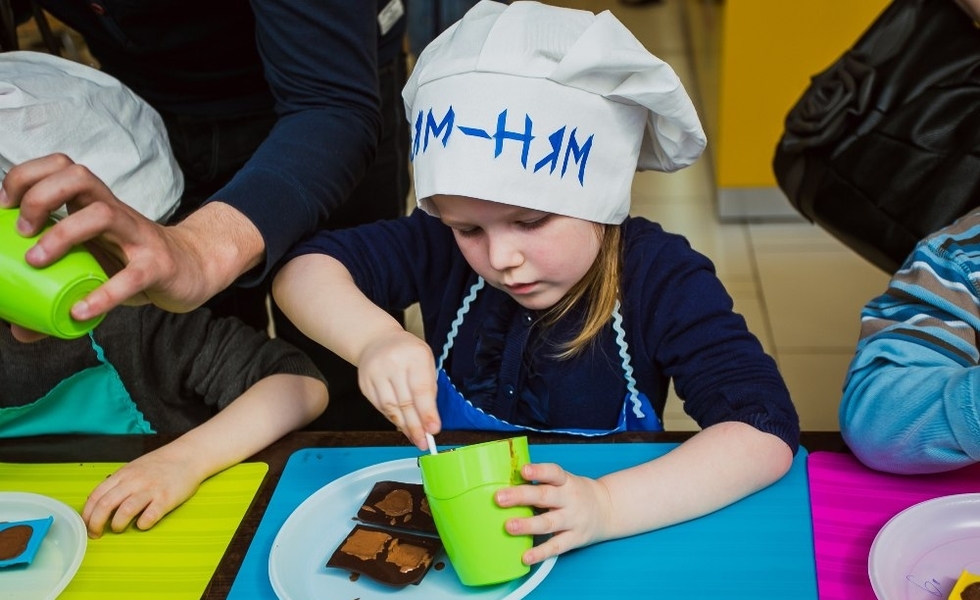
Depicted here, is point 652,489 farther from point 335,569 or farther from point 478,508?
point 335,569

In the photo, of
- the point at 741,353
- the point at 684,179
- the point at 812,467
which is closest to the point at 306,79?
the point at 741,353

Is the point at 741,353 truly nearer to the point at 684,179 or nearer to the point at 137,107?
the point at 137,107

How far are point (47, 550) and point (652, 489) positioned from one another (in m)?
0.60

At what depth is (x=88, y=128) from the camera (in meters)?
1.18

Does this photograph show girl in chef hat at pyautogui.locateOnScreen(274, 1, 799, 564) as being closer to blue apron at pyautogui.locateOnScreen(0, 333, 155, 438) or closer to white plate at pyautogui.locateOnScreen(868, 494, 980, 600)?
white plate at pyautogui.locateOnScreen(868, 494, 980, 600)

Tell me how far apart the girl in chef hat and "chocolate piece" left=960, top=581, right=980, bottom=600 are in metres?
0.21

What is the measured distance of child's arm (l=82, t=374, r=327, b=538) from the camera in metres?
1.00

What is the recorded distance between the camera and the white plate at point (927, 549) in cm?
84

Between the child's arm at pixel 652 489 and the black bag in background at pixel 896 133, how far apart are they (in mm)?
615

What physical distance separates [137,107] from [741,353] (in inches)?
32.7

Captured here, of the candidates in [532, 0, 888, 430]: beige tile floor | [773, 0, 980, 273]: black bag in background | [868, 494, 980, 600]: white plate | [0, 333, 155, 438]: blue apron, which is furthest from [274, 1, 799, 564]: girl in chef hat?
[532, 0, 888, 430]: beige tile floor

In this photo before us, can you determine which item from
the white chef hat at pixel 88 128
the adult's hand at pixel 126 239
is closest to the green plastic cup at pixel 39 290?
the adult's hand at pixel 126 239

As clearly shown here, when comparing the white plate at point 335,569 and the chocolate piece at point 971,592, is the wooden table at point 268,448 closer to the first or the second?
the white plate at point 335,569

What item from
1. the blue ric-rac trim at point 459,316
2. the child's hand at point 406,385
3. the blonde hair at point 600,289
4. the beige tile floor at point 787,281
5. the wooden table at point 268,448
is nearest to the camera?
the child's hand at point 406,385
